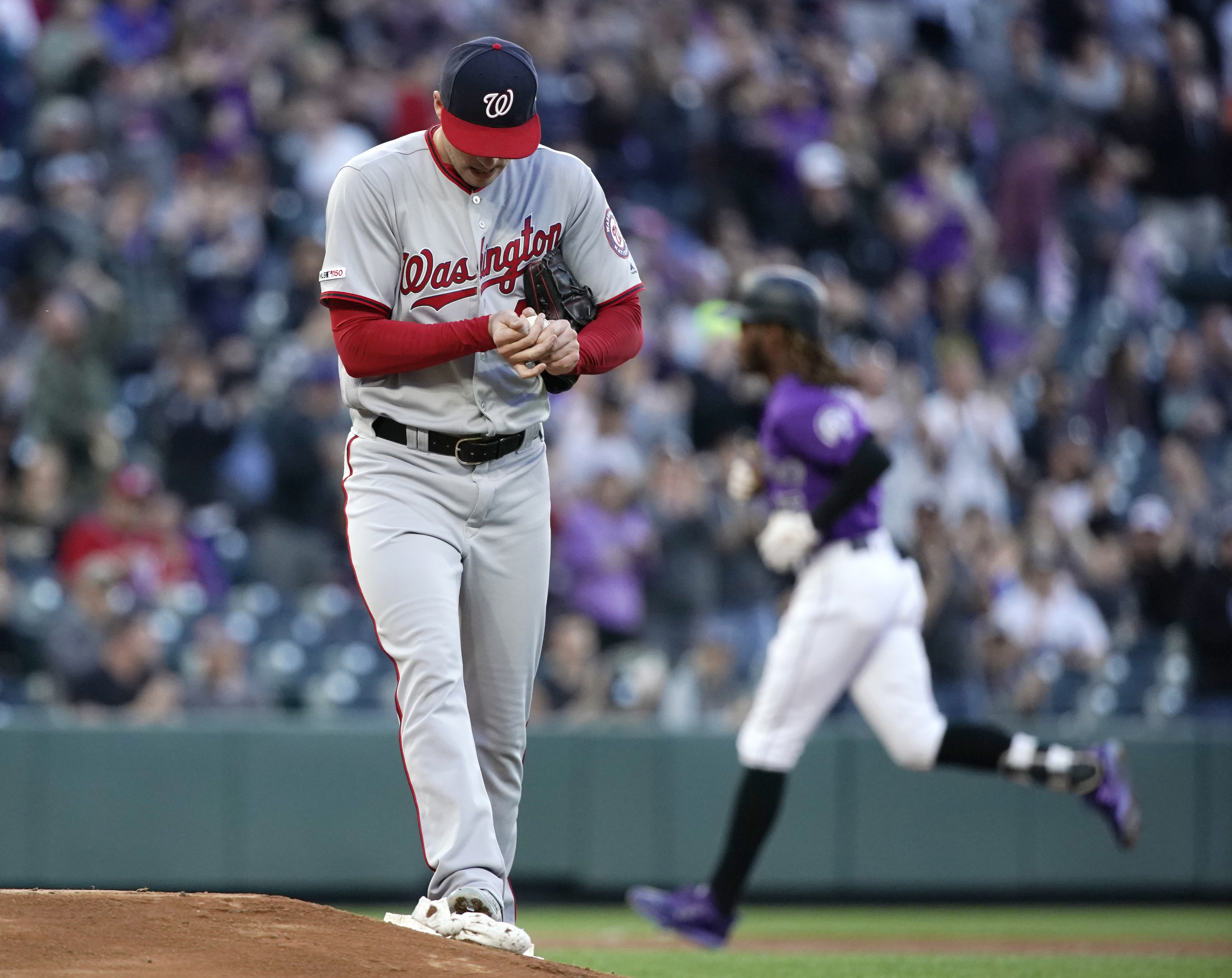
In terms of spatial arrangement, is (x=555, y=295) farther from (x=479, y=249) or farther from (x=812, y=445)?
(x=812, y=445)

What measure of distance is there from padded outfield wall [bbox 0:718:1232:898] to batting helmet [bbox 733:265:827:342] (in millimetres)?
3488

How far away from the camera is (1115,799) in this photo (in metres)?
6.25

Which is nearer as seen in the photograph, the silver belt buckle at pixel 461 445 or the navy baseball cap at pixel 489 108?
the navy baseball cap at pixel 489 108

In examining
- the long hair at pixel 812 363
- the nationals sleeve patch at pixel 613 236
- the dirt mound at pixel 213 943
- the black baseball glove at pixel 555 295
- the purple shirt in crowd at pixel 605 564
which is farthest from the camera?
the purple shirt in crowd at pixel 605 564

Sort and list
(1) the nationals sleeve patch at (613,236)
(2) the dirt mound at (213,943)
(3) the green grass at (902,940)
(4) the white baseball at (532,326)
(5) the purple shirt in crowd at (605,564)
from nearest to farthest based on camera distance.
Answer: (2) the dirt mound at (213,943) → (4) the white baseball at (532,326) → (1) the nationals sleeve patch at (613,236) → (3) the green grass at (902,940) → (5) the purple shirt in crowd at (605,564)

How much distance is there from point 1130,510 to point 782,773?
20.8ft

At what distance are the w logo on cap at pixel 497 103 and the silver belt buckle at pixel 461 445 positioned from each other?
0.77m

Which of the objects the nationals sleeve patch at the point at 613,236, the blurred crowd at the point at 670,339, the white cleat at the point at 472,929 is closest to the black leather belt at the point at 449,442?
the nationals sleeve patch at the point at 613,236

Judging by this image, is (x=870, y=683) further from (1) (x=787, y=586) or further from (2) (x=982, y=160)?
(2) (x=982, y=160)

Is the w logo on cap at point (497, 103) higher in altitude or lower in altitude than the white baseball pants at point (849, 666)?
higher

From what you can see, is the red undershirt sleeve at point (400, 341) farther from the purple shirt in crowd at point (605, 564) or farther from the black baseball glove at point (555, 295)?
the purple shirt in crowd at point (605, 564)

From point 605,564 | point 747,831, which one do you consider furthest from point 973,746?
point 605,564

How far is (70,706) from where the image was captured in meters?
8.80

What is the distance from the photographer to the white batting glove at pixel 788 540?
605 cm
